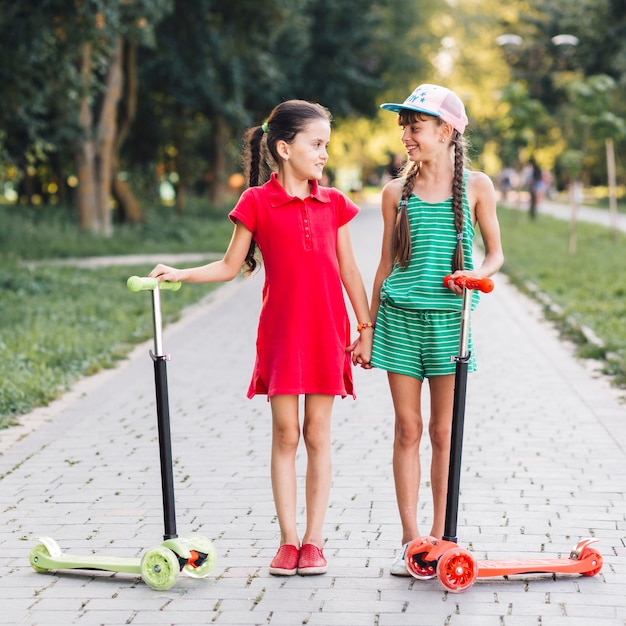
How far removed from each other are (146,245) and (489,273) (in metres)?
21.1

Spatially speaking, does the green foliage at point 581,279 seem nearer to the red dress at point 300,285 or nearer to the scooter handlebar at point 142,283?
the red dress at point 300,285

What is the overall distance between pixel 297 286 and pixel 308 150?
50 centimetres

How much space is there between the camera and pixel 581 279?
1772cm

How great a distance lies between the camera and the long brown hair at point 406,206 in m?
4.53

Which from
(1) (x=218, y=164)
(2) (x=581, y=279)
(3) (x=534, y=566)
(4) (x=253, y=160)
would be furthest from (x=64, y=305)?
(1) (x=218, y=164)

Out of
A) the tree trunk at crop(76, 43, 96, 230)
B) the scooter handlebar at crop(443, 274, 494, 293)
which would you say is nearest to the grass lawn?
the tree trunk at crop(76, 43, 96, 230)

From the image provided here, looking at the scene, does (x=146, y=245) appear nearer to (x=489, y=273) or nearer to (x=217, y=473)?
(x=217, y=473)

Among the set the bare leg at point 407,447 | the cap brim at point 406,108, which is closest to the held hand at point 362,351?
the bare leg at point 407,447

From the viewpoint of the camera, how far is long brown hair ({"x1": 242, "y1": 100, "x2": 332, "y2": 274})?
14.8 ft

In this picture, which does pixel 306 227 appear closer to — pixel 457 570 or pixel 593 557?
pixel 457 570

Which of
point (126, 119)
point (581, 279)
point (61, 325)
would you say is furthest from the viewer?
point (126, 119)

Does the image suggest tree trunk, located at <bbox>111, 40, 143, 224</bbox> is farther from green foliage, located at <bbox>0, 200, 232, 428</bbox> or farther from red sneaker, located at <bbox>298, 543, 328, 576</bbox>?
red sneaker, located at <bbox>298, 543, 328, 576</bbox>

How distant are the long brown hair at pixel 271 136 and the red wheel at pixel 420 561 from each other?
1.23 meters

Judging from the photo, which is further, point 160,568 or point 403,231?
point 403,231
